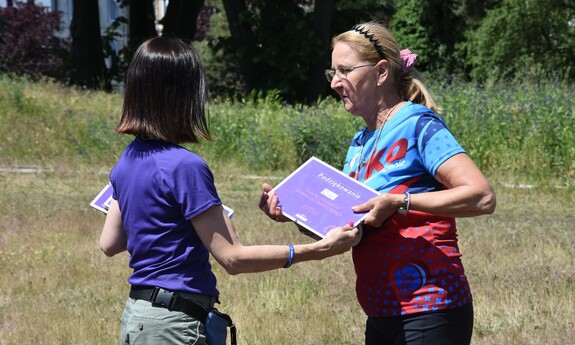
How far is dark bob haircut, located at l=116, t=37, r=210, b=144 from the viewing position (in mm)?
3178

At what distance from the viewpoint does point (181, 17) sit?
99.7 ft

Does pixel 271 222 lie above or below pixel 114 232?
below

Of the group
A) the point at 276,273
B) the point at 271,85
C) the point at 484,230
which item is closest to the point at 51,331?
the point at 276,273

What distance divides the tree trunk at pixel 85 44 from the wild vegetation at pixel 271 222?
20.7 ft

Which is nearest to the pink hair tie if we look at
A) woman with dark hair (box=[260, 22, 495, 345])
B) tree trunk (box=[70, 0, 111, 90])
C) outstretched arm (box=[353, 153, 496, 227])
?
woman with dark hair (box=[260, 22, 495, 345])

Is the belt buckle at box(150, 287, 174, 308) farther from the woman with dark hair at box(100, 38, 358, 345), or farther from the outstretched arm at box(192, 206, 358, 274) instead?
the outstretched arm at box(192, 206, 358, 274)

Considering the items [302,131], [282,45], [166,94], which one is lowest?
[282,45]

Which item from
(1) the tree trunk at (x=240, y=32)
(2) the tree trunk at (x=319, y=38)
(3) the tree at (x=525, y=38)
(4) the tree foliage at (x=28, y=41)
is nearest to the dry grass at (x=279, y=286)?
(2) the tree trunk at (x=319, y=38)

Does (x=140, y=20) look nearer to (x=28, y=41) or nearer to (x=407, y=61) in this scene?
(x=28, y=41)

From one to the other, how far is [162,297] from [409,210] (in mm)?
883

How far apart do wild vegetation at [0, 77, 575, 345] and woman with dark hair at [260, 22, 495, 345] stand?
9.94 feet

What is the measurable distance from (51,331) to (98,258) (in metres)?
2.36

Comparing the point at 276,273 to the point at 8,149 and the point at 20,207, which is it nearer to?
the point at 20,207

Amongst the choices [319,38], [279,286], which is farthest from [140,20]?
[279,286]
